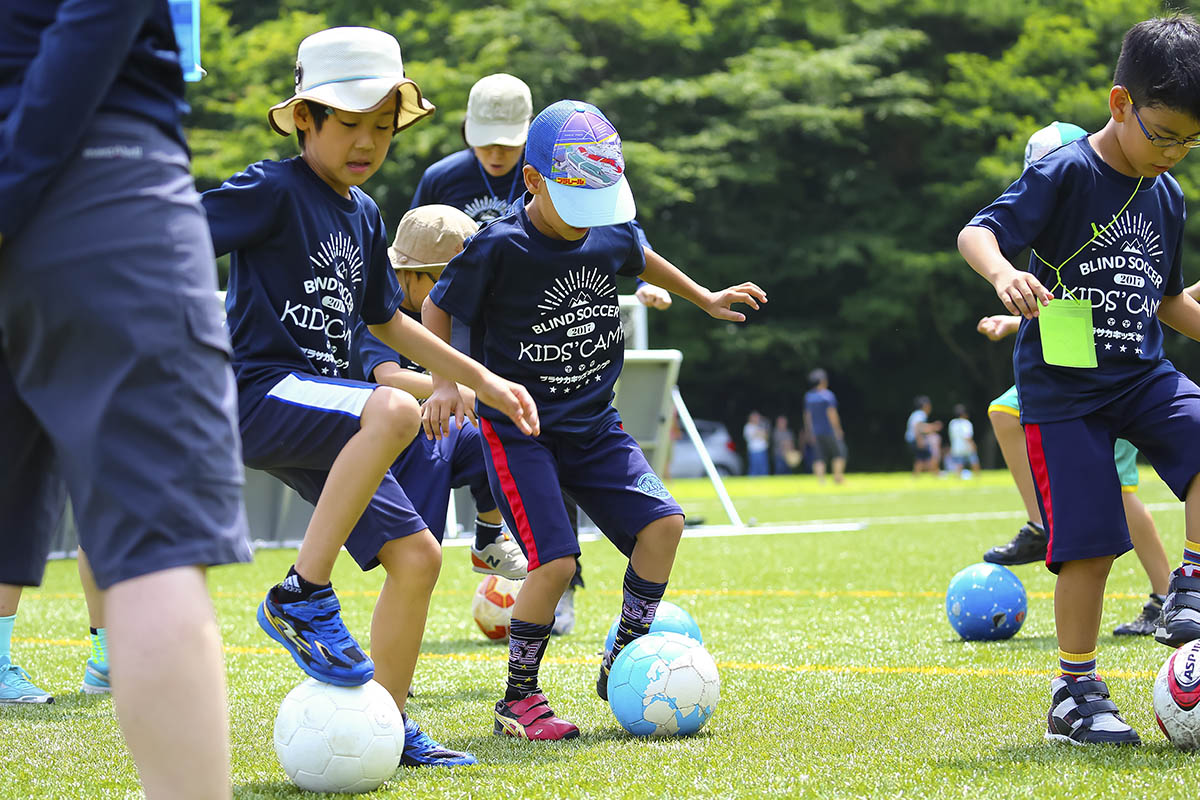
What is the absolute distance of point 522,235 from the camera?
14.7ft

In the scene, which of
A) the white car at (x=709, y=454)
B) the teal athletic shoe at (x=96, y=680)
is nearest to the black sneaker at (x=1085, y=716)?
the teal athletic shoe at (x=96, y=680)

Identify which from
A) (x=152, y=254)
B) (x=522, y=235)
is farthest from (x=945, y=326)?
(x=152, y=254)

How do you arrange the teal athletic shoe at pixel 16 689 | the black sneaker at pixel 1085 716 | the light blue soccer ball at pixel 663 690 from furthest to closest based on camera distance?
1. the teal athletic shoe at pixel 16 689
2. the light blue soccer ball at pixel 663 690
3. the black sneaker at pixel 1085 716

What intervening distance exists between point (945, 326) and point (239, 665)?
103 feet

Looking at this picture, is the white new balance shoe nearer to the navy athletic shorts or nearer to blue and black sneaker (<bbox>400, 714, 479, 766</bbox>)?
blue and black sneaker (<bbox>400, 714, 479, 766</bbox>)

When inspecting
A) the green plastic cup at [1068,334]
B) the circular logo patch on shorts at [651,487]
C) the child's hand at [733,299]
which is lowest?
the circular logo patch on shorts at [651,487]

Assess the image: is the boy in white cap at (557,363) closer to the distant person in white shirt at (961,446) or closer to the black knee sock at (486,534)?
the black knee sock at (486,534)

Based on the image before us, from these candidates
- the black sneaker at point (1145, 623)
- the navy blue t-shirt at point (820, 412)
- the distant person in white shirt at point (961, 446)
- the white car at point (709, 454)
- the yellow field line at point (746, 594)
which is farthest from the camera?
the white car at point (709, 454)

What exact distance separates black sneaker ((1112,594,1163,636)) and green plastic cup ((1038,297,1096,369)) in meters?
2.52

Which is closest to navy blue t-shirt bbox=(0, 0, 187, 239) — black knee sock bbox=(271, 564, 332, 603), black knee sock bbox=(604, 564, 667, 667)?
black knee sock bbox=(271, 564, 332, 603)

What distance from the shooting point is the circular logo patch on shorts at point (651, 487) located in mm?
4504

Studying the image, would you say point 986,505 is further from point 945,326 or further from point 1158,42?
point 945,326

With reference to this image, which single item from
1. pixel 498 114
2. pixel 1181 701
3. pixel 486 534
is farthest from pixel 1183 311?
pixel 498 114

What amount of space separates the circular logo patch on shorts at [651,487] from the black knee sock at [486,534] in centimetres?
155
